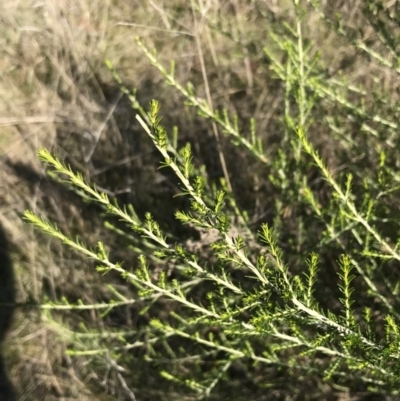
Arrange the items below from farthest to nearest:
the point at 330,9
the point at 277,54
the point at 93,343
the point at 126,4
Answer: the point at 126,4, the point at 277,54, the point at 330,9, the point at 93,343

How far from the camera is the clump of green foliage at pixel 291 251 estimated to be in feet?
4.06

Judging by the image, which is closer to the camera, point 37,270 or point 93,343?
point 93,343

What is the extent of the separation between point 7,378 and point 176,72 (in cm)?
243

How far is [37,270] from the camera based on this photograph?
10.5 ft

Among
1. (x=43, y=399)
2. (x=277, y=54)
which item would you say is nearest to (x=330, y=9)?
(x=277, y=54)

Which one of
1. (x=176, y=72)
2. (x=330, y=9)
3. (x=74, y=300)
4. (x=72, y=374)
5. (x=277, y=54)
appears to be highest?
(x=330, y=9)

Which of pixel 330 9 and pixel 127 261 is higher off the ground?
pixel 330 9

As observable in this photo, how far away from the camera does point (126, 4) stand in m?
3.72

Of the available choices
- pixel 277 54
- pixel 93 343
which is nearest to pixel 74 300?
pixel 93 343

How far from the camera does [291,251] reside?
2277 millimetres

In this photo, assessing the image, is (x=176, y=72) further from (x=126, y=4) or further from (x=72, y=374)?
(x=72, y=374)

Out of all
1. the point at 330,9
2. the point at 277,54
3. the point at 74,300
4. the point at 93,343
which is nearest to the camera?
the point at 93,343

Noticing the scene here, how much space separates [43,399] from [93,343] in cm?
90

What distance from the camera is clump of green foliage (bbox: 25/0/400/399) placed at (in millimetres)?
1236
